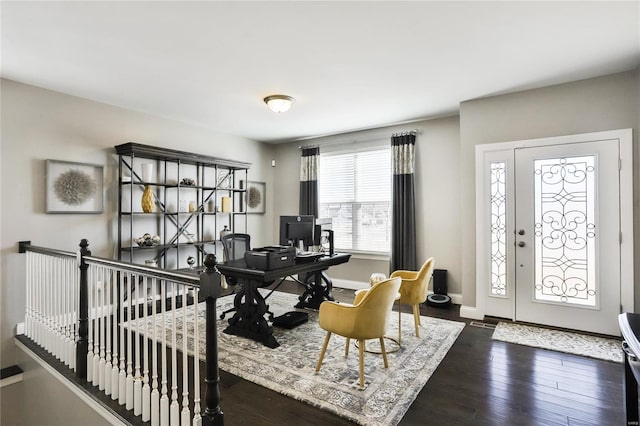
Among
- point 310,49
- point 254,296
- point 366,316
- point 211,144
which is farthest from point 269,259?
point 211,144

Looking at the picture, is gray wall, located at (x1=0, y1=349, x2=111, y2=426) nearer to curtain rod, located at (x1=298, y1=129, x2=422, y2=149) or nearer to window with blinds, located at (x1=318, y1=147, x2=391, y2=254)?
window with blinds, located at (x1=318, y1=147, x2=391, y2=254)

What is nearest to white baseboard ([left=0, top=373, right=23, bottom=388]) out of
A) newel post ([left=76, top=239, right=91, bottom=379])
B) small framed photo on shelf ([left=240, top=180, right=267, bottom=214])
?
newel post ([left=76, top=239, right=91, bottom=379])

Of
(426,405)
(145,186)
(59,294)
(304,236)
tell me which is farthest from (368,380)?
(145,186)

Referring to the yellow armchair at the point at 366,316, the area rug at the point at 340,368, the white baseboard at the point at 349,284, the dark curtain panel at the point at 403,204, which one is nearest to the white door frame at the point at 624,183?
the dark curtain panel at the point at 403,204

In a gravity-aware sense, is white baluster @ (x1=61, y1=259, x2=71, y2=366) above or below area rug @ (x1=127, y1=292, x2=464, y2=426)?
above

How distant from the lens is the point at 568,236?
355 cm

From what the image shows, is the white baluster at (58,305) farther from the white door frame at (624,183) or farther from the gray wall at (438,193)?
the white door frame at (624,183)

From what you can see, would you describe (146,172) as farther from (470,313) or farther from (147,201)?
(470,313)

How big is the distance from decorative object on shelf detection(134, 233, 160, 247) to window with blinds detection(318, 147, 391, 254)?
9.15 ft

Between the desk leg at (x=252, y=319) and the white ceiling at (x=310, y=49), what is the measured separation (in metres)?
2.18

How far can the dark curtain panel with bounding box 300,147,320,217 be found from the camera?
600cm

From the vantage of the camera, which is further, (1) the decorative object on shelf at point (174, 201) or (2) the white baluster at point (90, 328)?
(1) the decorative object on shelf at point (174, 201)

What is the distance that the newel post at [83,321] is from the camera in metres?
2.56

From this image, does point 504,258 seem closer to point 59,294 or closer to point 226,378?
point 226,378
